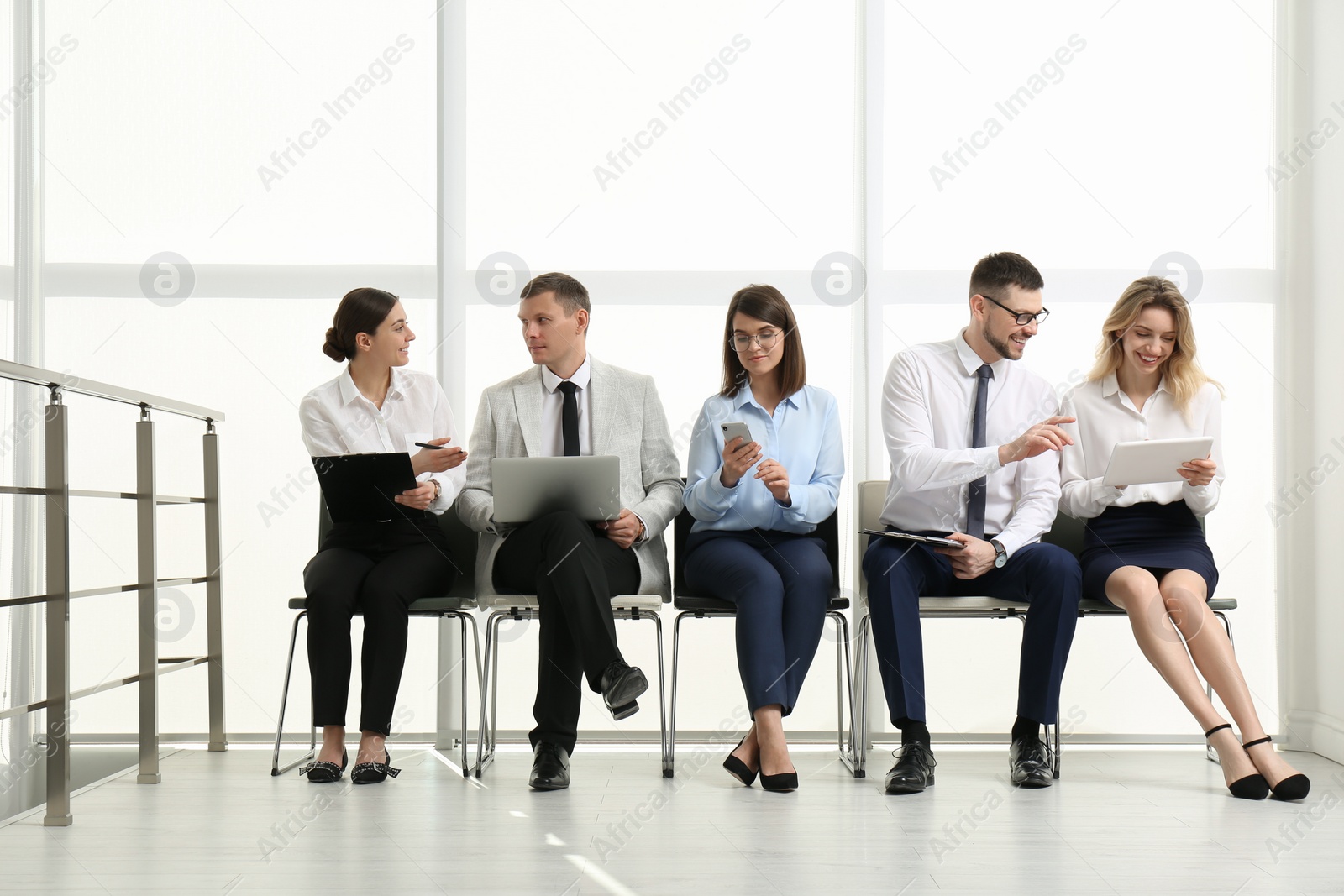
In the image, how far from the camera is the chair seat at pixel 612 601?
99.7 inches

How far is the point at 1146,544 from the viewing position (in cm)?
258

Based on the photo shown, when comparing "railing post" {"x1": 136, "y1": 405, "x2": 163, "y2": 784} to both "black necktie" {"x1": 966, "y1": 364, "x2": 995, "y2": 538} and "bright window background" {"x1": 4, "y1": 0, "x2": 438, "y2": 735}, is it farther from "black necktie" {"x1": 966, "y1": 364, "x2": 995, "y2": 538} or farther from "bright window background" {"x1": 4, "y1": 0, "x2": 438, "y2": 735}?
"black necktie" {"x1": 966, "y1": 364, "x2": 995, "y2": 538}

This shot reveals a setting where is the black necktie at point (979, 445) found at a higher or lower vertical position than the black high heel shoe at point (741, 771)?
higher

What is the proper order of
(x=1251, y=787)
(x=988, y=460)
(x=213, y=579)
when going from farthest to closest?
(x=213, y=579) → (x=988, y=460) → (x=1251, y=787)

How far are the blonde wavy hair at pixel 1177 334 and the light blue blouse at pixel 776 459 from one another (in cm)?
76

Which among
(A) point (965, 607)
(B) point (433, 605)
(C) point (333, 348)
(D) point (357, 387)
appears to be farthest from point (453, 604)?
(A) point (965, 607)

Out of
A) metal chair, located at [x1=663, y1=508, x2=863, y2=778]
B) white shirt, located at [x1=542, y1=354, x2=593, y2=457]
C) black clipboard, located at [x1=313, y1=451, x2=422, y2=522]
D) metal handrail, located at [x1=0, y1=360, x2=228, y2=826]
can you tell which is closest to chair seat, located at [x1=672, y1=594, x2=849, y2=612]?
metal chair, located at [x1=663, y1=508, x2=863, y2=778]

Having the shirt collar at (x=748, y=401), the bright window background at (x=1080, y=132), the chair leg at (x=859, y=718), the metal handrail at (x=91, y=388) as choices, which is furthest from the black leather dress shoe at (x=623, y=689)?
the bright window background at (x=1080, y=132)

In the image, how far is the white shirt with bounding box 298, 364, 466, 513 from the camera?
8.75ft

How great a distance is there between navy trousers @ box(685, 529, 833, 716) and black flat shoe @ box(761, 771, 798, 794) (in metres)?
0.14

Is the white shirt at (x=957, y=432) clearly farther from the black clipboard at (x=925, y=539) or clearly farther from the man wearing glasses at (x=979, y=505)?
the black clipboard at (x=925, y=539)

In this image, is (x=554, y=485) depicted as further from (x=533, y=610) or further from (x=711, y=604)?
(x=711, y=604)

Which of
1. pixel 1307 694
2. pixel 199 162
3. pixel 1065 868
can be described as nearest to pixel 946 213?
pixel 1307 694

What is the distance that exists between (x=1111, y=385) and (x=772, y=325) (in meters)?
0.93
